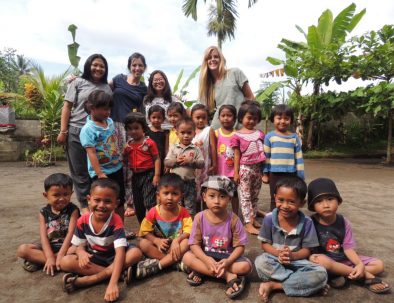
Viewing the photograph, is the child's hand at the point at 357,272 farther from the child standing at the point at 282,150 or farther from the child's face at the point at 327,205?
Answer: the child standing at the point at 282,150

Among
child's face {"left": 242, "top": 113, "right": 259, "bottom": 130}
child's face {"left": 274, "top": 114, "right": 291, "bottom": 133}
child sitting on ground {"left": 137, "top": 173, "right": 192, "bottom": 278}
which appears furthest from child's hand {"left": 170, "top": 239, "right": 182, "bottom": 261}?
child's face {"left": 274, "top": 114, "right": 291, "bottom": 133}

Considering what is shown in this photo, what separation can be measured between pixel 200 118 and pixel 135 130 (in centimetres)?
66

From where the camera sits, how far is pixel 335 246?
2.19m

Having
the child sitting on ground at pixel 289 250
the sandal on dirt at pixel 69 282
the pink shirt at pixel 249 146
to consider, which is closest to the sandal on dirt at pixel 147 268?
the sandal on dirt at pixel 69 282

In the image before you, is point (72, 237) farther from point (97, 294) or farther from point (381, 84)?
point (381, 84)

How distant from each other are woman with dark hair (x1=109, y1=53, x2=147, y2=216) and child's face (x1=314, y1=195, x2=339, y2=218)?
1.95m

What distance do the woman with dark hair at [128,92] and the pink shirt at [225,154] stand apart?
990 mm

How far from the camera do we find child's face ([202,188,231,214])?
7.27 ft

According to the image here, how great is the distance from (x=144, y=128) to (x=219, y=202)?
1.19 m

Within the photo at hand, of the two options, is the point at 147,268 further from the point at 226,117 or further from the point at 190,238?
the point at 226,117

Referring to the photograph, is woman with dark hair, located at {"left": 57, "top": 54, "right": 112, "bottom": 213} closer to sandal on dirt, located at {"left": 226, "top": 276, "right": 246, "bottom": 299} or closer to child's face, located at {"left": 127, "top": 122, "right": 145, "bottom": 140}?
child's face, located at {"left": 127, "top": 122, "right": 145, "bottom": 140}

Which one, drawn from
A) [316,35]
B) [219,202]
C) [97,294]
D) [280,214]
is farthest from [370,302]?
[316,35]

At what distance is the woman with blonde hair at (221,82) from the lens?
3352 millimetres

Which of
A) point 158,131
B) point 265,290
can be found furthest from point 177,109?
point 265,290
